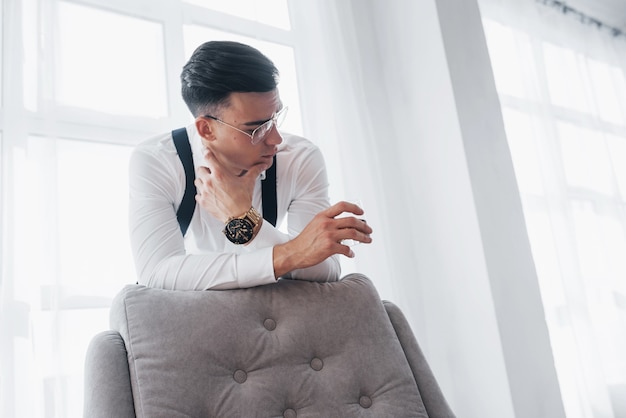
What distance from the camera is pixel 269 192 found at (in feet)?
4.86

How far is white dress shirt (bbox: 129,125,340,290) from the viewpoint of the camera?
119cm

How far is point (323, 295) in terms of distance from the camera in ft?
3.93

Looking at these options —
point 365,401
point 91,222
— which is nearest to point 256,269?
point 365,401

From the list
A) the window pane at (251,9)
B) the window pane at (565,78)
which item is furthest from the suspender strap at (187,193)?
the window pane at (565,78)

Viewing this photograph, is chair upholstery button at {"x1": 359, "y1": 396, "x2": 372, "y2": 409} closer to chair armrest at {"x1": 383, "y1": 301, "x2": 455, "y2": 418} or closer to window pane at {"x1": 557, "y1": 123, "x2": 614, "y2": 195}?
chair armrest at {"x1": 383, "y1": 301, "x2": 455, "y2": 418}

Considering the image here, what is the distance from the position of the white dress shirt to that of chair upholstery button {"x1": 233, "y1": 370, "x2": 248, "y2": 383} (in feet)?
0.62

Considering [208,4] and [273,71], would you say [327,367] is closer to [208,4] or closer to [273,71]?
[273,71]

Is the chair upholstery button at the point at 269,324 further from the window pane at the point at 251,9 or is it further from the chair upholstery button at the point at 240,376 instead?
the window pane at the point at 251,9

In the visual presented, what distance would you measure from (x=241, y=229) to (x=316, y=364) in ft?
1.11

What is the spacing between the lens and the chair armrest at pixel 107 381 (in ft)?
3.05

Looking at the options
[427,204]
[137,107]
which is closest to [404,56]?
[427,204]

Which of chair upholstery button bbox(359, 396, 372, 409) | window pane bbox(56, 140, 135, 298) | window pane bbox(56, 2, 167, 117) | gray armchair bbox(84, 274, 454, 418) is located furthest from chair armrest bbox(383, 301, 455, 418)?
window pane bbox(56, 2, 167, 117)

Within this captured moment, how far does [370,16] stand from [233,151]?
1460 millimetres

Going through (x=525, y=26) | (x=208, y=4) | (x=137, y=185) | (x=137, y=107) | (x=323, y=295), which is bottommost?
(x=323, y=295)
